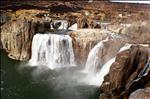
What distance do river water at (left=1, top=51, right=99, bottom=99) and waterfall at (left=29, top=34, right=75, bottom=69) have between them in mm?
391

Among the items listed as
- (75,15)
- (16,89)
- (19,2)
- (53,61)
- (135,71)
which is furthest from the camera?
(19,2)

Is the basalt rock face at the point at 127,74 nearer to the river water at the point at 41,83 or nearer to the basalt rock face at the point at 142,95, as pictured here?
the river water at the point at 41,83

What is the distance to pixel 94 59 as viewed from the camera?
28.6 feet

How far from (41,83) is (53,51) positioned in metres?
1.83

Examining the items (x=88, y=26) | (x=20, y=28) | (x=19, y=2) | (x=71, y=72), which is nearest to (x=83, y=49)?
(x=71, y=72)

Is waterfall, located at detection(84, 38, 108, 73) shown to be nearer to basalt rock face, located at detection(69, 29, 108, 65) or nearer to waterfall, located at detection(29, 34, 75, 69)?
basalt rock face, located at detection(69, 29, 108, 65)

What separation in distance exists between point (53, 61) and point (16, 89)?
6.80 feet

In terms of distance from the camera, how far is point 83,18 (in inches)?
432

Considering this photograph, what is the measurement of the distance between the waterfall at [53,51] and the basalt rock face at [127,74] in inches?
108

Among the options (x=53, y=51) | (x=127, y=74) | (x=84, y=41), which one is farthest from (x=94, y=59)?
(x=127, y=74)

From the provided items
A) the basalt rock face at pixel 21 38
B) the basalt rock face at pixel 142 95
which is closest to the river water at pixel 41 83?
the basalt rock face at pixel 21 38

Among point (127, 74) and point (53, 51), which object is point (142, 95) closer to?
point (127, 74)

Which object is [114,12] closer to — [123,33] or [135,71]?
[123,33]

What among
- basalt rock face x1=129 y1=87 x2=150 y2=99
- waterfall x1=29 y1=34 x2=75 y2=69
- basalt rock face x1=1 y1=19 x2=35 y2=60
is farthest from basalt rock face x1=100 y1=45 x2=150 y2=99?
basalt rock face x1=1 y1=19 x2=35 y2=60
